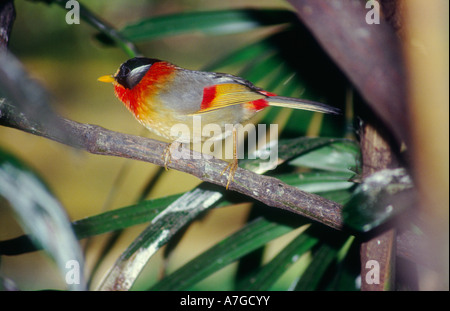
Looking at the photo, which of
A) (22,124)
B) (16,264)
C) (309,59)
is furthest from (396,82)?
(16,264)

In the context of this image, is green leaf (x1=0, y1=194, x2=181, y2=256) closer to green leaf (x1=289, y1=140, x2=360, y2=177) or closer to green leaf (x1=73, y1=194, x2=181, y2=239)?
green leaf (x1=73, y1=194, x2=181, y2=239)

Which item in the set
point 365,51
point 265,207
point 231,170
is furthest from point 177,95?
point 365,51

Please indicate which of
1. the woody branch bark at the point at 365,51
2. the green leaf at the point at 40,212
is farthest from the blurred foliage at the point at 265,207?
the woody branch bark at the point at 365,51

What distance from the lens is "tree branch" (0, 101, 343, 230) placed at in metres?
0.79

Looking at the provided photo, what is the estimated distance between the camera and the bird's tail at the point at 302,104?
94 centimetres

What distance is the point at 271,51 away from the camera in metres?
1.25

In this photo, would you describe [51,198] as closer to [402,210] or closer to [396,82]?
[396,82]

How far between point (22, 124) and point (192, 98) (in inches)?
15.8

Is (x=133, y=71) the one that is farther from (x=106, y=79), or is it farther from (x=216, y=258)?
(x=216, y=258)

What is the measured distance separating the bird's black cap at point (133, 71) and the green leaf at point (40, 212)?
0.48 metres

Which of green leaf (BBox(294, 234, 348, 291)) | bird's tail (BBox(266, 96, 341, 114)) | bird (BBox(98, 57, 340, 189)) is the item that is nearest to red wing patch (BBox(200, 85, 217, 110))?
bird (BBox(98, 57, 340, 189))

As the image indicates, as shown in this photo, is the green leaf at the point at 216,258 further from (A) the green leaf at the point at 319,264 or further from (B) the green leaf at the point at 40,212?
(B) the green leaf at the point at 40,212

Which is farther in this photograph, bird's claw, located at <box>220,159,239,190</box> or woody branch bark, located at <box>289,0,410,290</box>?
bird's claw, located at <box>220,159,239,190</box>

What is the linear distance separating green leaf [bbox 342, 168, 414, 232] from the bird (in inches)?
11.5
